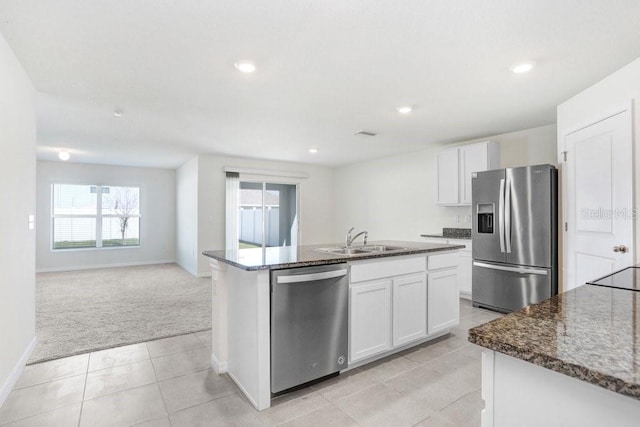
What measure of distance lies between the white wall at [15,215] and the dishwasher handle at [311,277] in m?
1.90

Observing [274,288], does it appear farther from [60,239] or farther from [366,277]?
[60,239]

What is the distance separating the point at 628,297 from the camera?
1270 mm

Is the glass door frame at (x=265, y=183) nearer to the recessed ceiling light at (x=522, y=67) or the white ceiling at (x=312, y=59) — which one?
the white ceiling at (x=312, y=59)

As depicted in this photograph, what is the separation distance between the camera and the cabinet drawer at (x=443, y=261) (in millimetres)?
3153

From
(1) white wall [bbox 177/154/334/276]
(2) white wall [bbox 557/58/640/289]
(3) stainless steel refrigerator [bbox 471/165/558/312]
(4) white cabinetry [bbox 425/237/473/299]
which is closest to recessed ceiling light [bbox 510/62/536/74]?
(2) white wall [bbox 557/58/640/289]

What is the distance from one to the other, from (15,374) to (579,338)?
3.44 metres

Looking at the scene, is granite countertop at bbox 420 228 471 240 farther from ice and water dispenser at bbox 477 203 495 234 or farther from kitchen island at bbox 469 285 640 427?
kitchen island at bbox 469 285 640 427

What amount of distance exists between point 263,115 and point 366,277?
233 centimetres

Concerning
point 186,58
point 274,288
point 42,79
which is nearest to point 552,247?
point 274,288

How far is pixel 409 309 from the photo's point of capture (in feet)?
9.66

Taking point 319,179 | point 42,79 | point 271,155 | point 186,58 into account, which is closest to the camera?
point 186,58

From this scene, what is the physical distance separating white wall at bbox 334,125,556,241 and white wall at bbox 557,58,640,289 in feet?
2.97

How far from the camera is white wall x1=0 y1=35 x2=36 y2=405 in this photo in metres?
2.24

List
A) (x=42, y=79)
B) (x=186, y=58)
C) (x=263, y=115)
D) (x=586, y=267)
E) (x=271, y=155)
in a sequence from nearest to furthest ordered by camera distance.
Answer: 1. (x=186, y=58)
2. (x=42, y=79)
3. (x=586, y=267)
4. (x=263, y=115)
5. (x=271, y=155)
